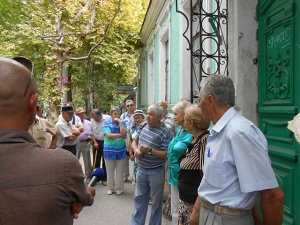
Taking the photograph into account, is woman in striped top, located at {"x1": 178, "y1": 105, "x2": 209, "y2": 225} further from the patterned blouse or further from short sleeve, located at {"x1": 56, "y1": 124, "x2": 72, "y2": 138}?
short sleeve, located at {"x1": 56, "y1": 124, "x2": 72, "y2": 138}

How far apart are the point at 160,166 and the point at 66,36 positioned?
1186cm

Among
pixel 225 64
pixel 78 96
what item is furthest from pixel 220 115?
pixel 78 96

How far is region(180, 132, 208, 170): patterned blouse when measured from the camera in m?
4.28

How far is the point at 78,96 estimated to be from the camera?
102ft

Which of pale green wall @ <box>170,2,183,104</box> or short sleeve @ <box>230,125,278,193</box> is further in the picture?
pale green wall @ <box>170,2,183,104</box>

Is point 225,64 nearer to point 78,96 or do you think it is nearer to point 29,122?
point 29,122

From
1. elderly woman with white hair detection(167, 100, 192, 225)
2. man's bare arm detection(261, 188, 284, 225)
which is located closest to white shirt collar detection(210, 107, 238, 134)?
man's bare arm detection(261, 188, 284, 225)

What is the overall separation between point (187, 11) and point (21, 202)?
22.1ft

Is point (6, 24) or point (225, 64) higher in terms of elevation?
point (6, 24)

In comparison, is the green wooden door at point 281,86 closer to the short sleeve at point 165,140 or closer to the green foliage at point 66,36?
the short sleeve at point 165,140

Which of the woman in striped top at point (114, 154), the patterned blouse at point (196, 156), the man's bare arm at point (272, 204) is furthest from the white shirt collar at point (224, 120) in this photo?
the woman in striped top at point (114, 154)

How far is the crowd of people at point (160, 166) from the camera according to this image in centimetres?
173

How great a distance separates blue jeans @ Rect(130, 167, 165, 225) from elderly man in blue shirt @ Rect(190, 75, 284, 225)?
121 inches

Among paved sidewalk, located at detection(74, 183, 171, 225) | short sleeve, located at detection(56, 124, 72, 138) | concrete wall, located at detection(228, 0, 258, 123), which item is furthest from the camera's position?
short sleeve, located at detection(56, 124, 72, 138)
